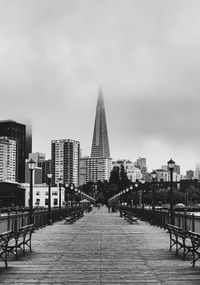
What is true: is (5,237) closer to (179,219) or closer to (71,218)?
(179,219)

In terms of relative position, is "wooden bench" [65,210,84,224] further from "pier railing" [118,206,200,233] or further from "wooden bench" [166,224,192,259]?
"wooden bench" [166,224,192,259]

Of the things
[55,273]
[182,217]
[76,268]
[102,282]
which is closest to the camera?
[102,282]

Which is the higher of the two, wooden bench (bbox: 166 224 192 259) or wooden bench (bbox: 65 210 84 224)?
wooden bench (bbox: 166 224 192 259)

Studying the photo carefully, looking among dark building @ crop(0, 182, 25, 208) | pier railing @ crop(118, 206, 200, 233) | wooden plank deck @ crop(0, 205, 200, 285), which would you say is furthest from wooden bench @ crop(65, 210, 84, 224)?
dark building @ crop(0, 182, 25, 208)

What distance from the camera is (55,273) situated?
472 inches

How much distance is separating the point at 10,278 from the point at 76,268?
7.75 ft

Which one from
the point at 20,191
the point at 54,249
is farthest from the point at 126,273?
the point at 20,191

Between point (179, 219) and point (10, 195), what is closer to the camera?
point (179, 219)

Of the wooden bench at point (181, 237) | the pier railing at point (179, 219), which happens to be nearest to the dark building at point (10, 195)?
the pier railing at point (179, 219)

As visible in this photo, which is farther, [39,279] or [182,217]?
[182,217]

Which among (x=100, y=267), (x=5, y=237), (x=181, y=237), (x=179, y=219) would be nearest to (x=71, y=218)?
(x=179, y=219)

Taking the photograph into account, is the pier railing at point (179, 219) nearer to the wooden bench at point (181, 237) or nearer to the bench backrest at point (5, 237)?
the wooden bench at point (181, 237)

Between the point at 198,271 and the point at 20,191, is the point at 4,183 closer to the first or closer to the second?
the point at 20,191

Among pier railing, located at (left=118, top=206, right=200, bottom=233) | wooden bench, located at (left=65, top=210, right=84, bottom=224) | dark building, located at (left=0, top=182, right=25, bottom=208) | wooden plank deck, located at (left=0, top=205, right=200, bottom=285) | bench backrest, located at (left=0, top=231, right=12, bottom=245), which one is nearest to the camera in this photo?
wooden plank deck, located at (left=0, top=205, right=200, bottom=285)
